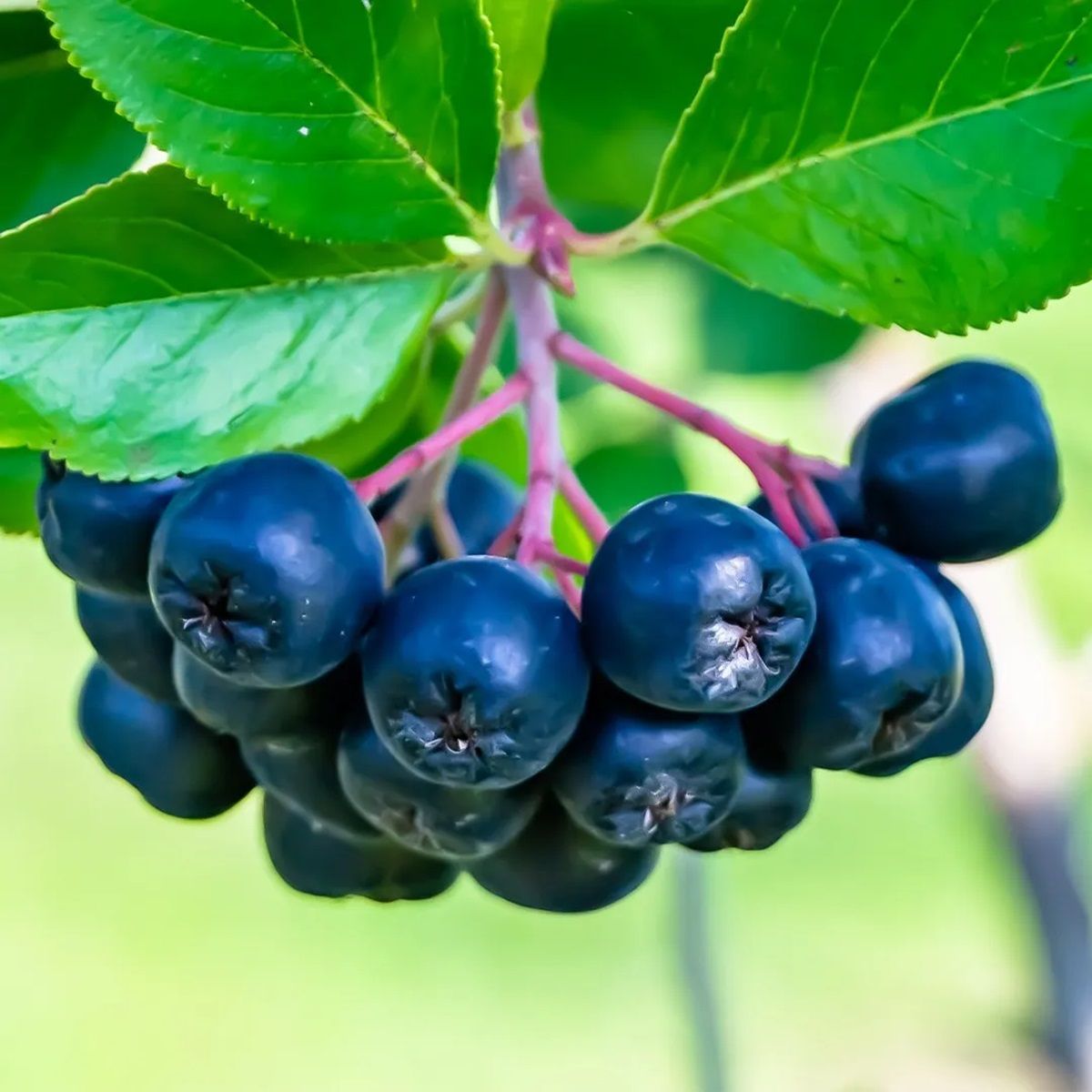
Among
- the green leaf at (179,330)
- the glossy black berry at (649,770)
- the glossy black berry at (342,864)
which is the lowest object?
the glossy black berry at (342,864)

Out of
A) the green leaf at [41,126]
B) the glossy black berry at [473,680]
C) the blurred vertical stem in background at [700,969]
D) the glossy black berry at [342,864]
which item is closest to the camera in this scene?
the glossy black berry at [473,680]

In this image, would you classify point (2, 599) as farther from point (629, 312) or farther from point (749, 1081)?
point (629, 312)

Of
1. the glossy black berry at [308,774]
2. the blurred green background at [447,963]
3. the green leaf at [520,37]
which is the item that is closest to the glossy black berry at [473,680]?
the glossy black berry at [308,774]

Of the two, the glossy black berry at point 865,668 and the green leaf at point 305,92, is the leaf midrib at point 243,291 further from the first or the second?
the glossy black berry at point 865,668

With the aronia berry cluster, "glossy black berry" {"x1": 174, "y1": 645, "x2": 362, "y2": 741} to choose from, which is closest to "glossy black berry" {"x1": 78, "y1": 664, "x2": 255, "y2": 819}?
the aronia berry cluster

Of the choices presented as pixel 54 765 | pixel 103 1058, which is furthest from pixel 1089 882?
pixel 54 765

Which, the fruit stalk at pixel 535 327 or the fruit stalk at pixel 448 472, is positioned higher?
the fruit stalk at pixel 535 327

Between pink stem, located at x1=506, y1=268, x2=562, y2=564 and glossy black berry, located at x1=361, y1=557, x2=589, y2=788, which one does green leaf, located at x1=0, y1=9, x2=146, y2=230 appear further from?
glossy black berry, located at x1=361, y1=557, x2=589, y2=788
